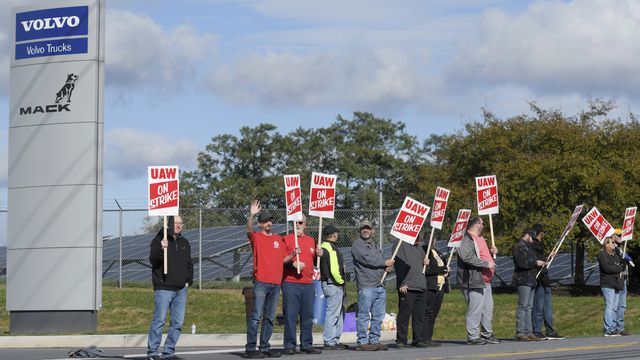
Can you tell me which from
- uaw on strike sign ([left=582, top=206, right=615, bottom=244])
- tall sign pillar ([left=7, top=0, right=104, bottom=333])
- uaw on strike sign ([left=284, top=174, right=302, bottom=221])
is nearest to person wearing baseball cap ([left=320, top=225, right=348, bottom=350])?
uaw on strike sign ([left=284, top=174, right=302, bottom=221])

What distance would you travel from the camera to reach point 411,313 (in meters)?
19.5

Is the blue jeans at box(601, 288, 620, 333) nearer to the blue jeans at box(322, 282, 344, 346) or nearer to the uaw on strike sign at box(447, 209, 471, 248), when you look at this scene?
the uaw on strike sign at box(447, 209, 471, 248)

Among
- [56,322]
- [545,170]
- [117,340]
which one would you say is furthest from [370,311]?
[545,170]

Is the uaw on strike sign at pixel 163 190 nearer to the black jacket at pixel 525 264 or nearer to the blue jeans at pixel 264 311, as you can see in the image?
the blue jeans at pixel 264 311

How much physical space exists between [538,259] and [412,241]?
8.96 feet

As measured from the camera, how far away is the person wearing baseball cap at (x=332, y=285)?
18.7 meters

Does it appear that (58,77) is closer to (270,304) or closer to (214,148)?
(270,304)

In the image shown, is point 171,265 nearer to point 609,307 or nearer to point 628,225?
point 609,307

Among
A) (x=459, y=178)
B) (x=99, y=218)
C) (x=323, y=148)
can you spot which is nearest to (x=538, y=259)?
(x=99, y=218)

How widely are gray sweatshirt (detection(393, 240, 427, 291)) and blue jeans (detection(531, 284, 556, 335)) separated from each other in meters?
2.69

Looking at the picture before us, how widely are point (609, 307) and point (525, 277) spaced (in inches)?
90.6

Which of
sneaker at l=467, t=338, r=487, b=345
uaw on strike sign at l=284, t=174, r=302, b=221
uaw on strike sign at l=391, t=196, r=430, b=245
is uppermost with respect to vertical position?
uaw on strike sign at l=284, t=174, r=302, b=221

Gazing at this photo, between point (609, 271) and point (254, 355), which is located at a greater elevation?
point (609, 271)

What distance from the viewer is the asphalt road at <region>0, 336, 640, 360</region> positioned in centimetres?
1702
